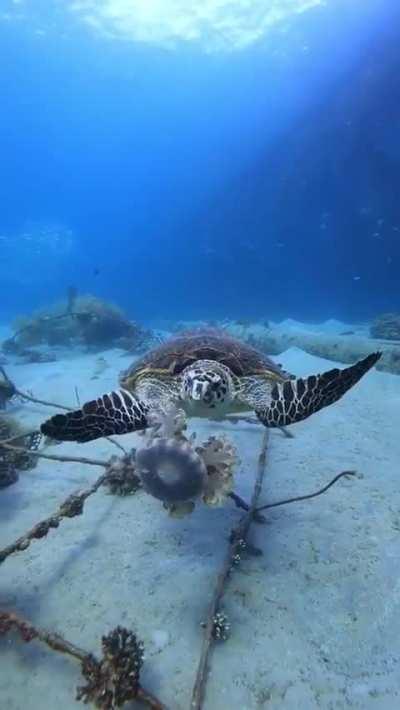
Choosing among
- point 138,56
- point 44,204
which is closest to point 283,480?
point 138,56

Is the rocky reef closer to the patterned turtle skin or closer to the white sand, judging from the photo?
the patterned turtle skin

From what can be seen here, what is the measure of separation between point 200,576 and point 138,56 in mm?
66673

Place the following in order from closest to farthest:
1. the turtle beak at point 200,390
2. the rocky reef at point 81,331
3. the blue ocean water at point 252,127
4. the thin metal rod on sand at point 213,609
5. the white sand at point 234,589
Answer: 1. the thin metal rod on sand at point 213,609
2. the white sand at point 234,589
3. the turtle beak at point 200,390
4. the rocky reef at point 81,331
5. the blue ocean water at point 252,127

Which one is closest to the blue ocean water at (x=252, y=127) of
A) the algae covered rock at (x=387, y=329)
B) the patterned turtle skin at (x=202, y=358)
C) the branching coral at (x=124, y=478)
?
the algae covered rock at (x=387, y=329)

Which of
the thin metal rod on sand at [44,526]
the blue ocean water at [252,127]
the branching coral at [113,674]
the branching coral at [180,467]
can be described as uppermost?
the blue ocean water at [252,127]

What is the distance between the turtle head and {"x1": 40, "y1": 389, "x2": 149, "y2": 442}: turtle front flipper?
1.63 feet

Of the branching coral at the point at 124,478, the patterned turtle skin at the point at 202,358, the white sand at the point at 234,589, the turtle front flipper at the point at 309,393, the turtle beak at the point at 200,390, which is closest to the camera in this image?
the white sand at the point at 234,589

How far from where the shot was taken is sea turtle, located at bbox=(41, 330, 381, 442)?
342 centimetres

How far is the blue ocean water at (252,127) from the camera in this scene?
1102 inches

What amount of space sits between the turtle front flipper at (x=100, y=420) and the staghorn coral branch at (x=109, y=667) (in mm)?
1412

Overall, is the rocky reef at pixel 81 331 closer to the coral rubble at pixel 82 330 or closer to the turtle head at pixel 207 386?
the coral rubble at pixel 82 330

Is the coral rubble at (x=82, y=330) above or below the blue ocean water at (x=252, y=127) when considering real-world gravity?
below

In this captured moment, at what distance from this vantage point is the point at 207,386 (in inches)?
152

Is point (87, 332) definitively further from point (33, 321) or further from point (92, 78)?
point (92, 78)
